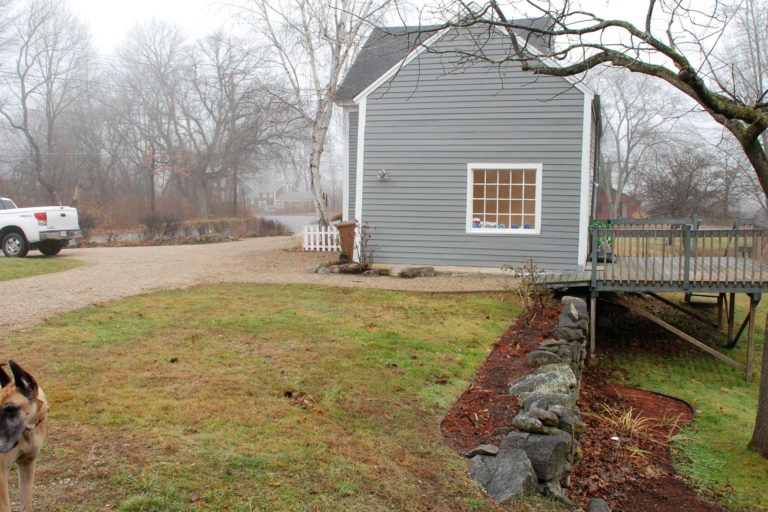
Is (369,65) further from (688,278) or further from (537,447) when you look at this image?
(537,447)

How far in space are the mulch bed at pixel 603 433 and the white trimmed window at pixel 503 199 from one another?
4.99 m

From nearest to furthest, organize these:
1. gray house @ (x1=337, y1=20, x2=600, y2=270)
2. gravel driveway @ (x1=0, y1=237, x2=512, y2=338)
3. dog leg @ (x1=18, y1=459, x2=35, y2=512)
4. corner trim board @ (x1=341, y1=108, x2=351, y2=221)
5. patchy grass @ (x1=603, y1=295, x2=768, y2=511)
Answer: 1. dog leg @ (x1=18, y1=459, x2=35, y2=512)
2. patchy grass @ (x1=603, y1=295, x2=768, y2=511)
3. gravel driveway @ (x1=0, y1=237, x2=512, y2=338)
4. gray house @ (x1=337, y1=20, x2=600, y2=270)
5. corner trim board @ (x1=341, y1=108, x2=351, y2=221)

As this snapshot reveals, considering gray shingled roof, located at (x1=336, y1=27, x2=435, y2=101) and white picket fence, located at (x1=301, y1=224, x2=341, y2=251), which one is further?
white picket fence, located at (x1=301, y1=224, x2=341, y2=251)

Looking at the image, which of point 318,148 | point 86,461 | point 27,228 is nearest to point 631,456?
point 86,461

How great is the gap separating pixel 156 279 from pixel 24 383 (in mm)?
9474

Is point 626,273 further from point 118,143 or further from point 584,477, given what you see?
point 118,143

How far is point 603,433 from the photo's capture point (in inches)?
246

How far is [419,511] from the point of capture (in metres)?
3.59

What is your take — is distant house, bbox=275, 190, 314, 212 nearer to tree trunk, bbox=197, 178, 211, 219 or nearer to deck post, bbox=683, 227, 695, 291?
tree trunk, bbox=197, 178, 211, 219

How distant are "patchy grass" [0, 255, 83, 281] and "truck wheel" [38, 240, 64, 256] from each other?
1915 mm

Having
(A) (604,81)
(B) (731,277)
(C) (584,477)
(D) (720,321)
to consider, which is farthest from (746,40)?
(C) (584,477)

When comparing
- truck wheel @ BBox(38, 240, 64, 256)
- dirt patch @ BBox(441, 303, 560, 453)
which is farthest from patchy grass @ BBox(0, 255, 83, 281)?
dirt patch @ BBox(441, 303, 560, 453)

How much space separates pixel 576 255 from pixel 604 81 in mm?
43648

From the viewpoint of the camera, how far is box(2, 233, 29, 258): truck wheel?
15531 millimetres
